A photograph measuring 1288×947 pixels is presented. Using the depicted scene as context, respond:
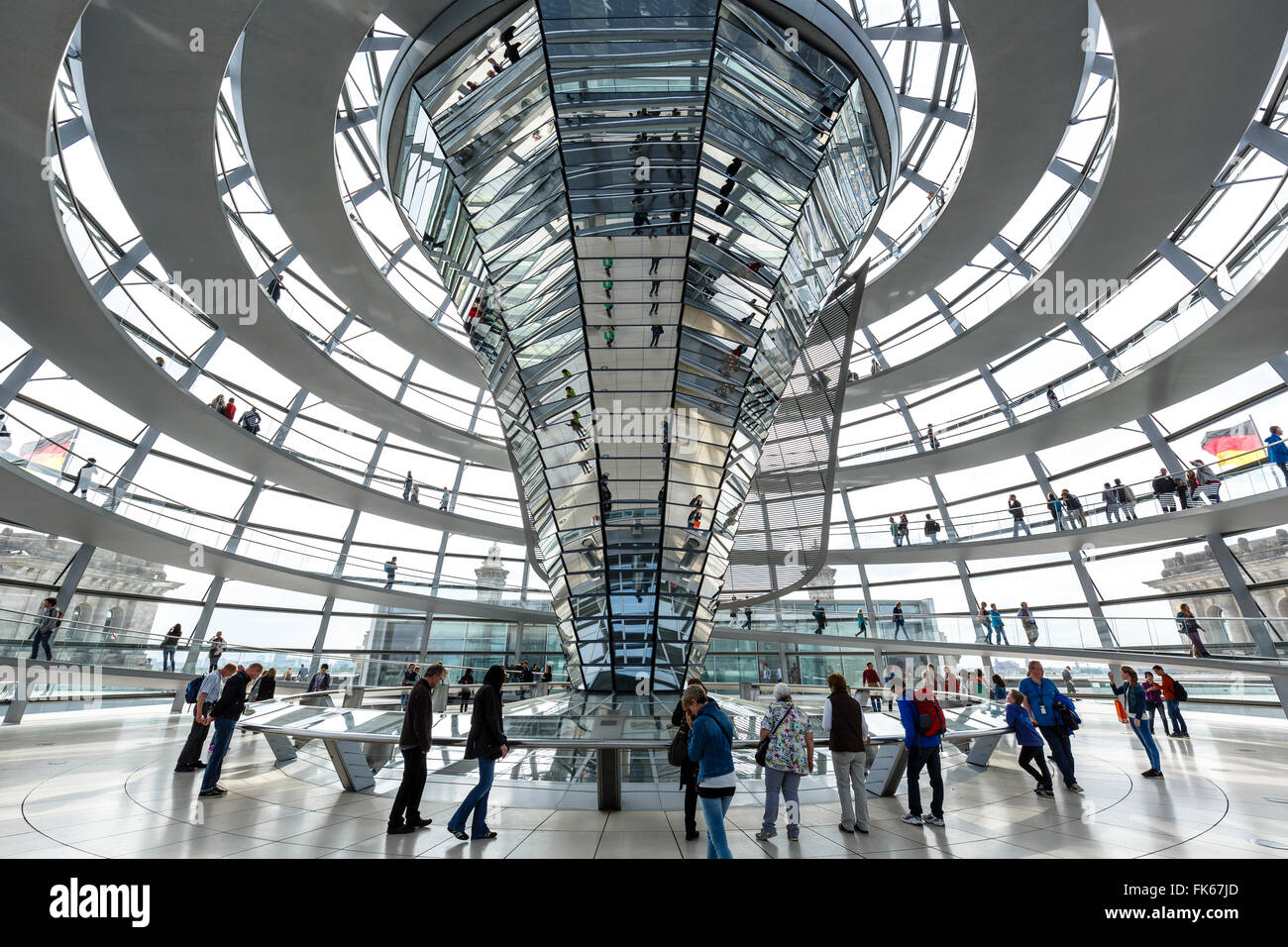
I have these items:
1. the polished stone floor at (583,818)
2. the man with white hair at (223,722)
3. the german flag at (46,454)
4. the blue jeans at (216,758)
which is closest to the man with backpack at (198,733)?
the polished stone floor at (583,818)

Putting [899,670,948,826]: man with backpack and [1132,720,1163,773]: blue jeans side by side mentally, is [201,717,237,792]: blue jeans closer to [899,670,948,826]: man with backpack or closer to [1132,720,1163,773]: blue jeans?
[899,670,948,826]: man with backpack

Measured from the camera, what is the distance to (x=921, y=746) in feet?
19.7

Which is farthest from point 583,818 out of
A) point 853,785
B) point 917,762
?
point 917,762

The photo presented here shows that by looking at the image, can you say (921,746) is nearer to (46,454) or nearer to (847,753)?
(847,753)

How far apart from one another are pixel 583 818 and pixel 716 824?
7.67 feet

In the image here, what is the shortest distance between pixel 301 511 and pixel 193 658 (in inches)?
347

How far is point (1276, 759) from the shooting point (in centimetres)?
915

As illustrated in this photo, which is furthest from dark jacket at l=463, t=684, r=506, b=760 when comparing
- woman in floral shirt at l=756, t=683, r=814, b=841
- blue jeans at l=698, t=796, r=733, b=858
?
woman in floral shirt at l=756, t=683, r=814, b=841

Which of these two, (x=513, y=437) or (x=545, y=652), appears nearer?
(x=513, y=437)

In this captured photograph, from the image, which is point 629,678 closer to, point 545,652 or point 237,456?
point 237,456

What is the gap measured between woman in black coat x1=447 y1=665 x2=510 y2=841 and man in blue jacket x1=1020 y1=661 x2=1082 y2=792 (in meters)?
6.01

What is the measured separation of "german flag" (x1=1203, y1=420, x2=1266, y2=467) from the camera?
15.7 metres
